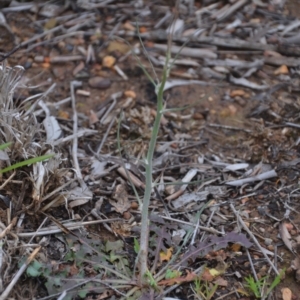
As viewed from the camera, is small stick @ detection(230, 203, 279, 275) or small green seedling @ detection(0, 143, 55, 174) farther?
small stick @ detection(230, 203, 279, 275)

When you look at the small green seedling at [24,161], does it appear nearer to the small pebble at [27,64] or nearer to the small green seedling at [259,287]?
the small green seedling at [259,287]

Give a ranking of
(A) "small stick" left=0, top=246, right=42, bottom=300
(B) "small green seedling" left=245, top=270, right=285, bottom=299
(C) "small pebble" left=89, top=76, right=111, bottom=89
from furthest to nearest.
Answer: (C) "small pebble" left=89, top=76, right=111, bottom=89, (B) "small green seedling" left=245, top=270, right=285, bottom=299, (A) "small stick" left=0, top=246, right=42, bottom=300

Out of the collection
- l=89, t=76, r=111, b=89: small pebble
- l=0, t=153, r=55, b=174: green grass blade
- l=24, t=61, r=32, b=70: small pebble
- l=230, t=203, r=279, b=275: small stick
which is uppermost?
l=0, t=153, r=55, b=174: green grass blade

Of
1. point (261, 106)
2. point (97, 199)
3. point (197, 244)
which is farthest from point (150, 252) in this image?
point (261, 106)

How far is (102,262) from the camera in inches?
67.8

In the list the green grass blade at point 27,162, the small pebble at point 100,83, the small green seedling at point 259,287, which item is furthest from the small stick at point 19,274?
the small pebble at point 100,83

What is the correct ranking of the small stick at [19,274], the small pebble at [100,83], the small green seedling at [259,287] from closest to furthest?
Answer: the small stick at [19,274]
the small green seedling at [259,287]
the small pebble at [100,83]

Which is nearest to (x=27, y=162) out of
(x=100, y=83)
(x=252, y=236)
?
(x=252, y=236)

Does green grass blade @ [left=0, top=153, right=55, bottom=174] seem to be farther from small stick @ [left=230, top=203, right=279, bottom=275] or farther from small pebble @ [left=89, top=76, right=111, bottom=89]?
small pebble @ [left=89, top=76, right=111, bottom=89]

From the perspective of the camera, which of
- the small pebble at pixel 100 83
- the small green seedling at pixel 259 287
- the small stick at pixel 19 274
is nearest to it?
the small stick at pixel 19 274

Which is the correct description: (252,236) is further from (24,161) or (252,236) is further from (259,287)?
(24,161)

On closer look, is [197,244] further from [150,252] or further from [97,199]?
[97,199]

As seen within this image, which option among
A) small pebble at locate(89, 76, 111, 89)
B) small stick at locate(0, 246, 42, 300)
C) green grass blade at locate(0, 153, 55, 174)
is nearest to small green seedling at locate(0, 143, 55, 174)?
green grass blade at locate(0, 153, 55, 174)

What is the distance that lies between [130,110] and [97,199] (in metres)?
0.56
